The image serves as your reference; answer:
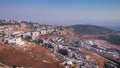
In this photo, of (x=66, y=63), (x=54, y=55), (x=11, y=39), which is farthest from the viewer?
(x=11, y=39)

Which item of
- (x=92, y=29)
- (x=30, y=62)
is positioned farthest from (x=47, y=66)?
(x=92, y=29)

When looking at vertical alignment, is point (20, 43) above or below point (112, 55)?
above

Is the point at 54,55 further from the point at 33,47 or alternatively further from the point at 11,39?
the point at 11,39

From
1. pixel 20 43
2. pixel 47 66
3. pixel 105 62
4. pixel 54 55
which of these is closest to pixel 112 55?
pixel 105 62

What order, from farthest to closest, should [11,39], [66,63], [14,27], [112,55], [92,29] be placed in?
[92,29], [14,27], [112,55], [11,39], [66,63]

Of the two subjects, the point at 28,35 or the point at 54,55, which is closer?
the point at 54,55

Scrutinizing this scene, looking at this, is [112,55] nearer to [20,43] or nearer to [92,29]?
[20,43]

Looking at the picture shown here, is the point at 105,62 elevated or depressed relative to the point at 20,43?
depressed

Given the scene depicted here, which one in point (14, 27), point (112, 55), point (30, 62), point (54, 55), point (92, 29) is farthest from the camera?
point (92, 29)

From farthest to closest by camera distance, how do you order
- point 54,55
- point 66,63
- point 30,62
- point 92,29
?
point 92,29
point 54,55
point 66,63
point 30,62
